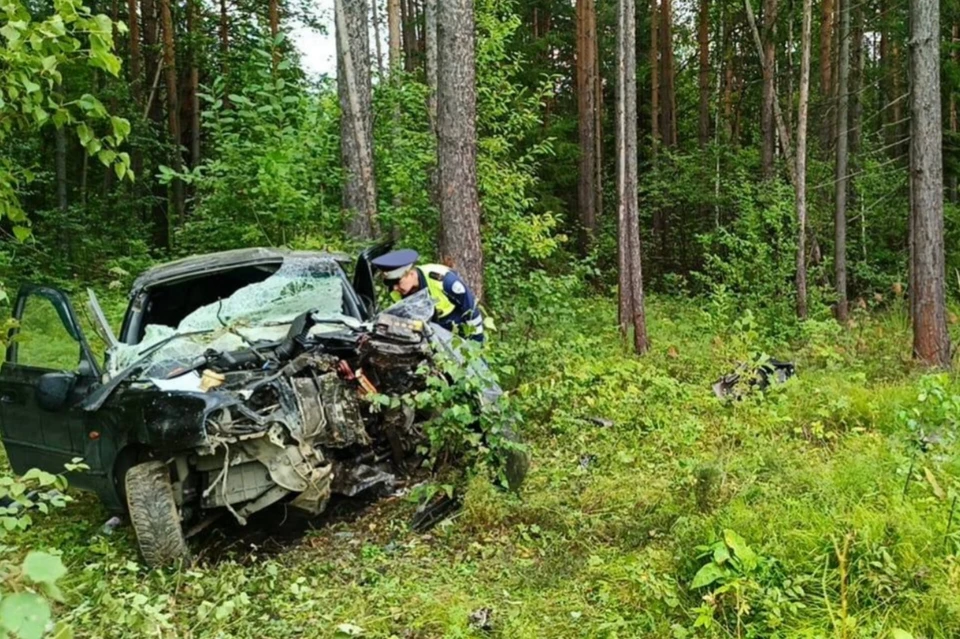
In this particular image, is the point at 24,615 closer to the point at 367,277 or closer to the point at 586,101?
the point at 367,277

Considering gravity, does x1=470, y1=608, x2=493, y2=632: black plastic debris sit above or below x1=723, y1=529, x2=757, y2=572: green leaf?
below

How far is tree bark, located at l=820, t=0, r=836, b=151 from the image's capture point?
13992 mm

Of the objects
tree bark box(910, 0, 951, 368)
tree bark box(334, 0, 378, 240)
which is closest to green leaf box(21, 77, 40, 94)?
tree bark box(334, 0, 378, 240)

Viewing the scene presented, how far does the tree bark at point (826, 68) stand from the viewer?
45.9 feet

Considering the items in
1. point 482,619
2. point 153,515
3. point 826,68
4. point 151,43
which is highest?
point 151,43

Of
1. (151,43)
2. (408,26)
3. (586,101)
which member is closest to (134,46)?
(151,43)

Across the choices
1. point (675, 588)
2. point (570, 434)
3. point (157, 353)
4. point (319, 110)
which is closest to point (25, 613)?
point (675, 588)

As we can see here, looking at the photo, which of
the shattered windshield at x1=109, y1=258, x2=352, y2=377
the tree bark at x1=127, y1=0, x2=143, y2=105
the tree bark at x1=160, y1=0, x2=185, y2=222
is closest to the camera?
the shattered windshield at x1=109, y1=258, x2=352, y2=377

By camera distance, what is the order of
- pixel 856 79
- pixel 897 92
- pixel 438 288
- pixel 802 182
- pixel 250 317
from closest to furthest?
pixel 250 317
pixel 438 288
pixel 802 182
pixel 856 79
pixel 897 92

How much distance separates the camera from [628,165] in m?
10.9

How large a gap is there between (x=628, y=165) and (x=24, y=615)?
420 inches

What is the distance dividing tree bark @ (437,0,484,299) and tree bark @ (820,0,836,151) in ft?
33.0

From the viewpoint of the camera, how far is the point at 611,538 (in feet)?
13.8

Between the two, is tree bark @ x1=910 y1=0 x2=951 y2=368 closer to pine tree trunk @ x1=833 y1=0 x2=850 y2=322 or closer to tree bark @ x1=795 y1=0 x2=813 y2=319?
tree bark @ x1=795 y1=0 x2=813 y2=319
